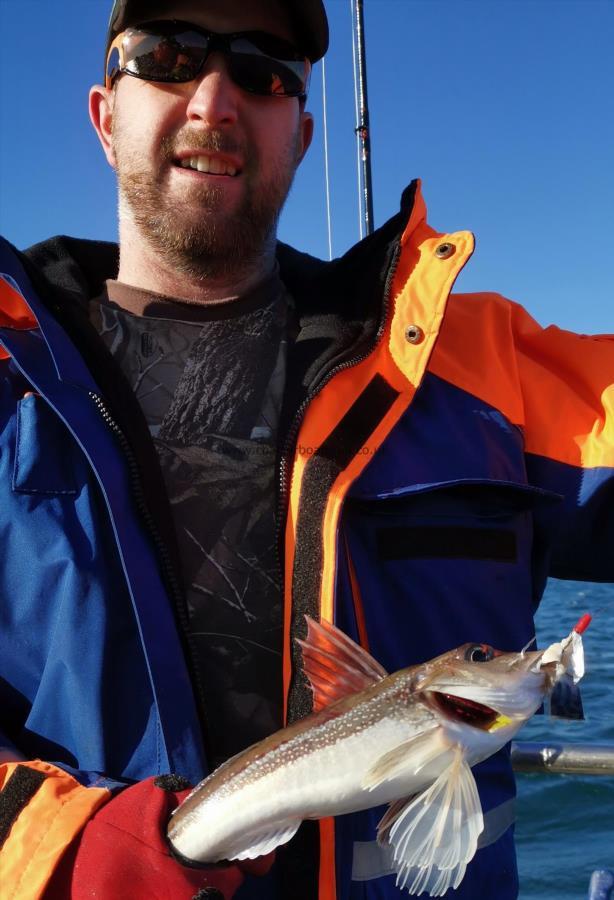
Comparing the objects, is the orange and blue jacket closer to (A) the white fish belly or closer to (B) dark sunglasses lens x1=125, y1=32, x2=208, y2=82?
(A) the white fish belly

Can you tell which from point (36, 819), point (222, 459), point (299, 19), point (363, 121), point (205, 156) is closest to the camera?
point (36, 819)

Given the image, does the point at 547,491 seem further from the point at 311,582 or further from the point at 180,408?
the point at 180,408

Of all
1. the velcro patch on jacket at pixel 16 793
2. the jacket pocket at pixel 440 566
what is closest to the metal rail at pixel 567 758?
the jacket pocket at pixel 440 566

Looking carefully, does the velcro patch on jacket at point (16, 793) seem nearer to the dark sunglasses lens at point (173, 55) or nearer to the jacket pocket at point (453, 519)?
the jacket pocket at point (453, 519)

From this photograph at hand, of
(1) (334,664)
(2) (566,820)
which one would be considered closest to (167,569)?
(1) (334,664)

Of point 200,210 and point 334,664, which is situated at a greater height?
point 200,210

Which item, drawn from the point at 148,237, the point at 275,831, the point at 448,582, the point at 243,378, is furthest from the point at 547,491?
the point at 148,237

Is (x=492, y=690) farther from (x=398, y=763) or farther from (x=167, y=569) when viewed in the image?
(x=167, y=569)
